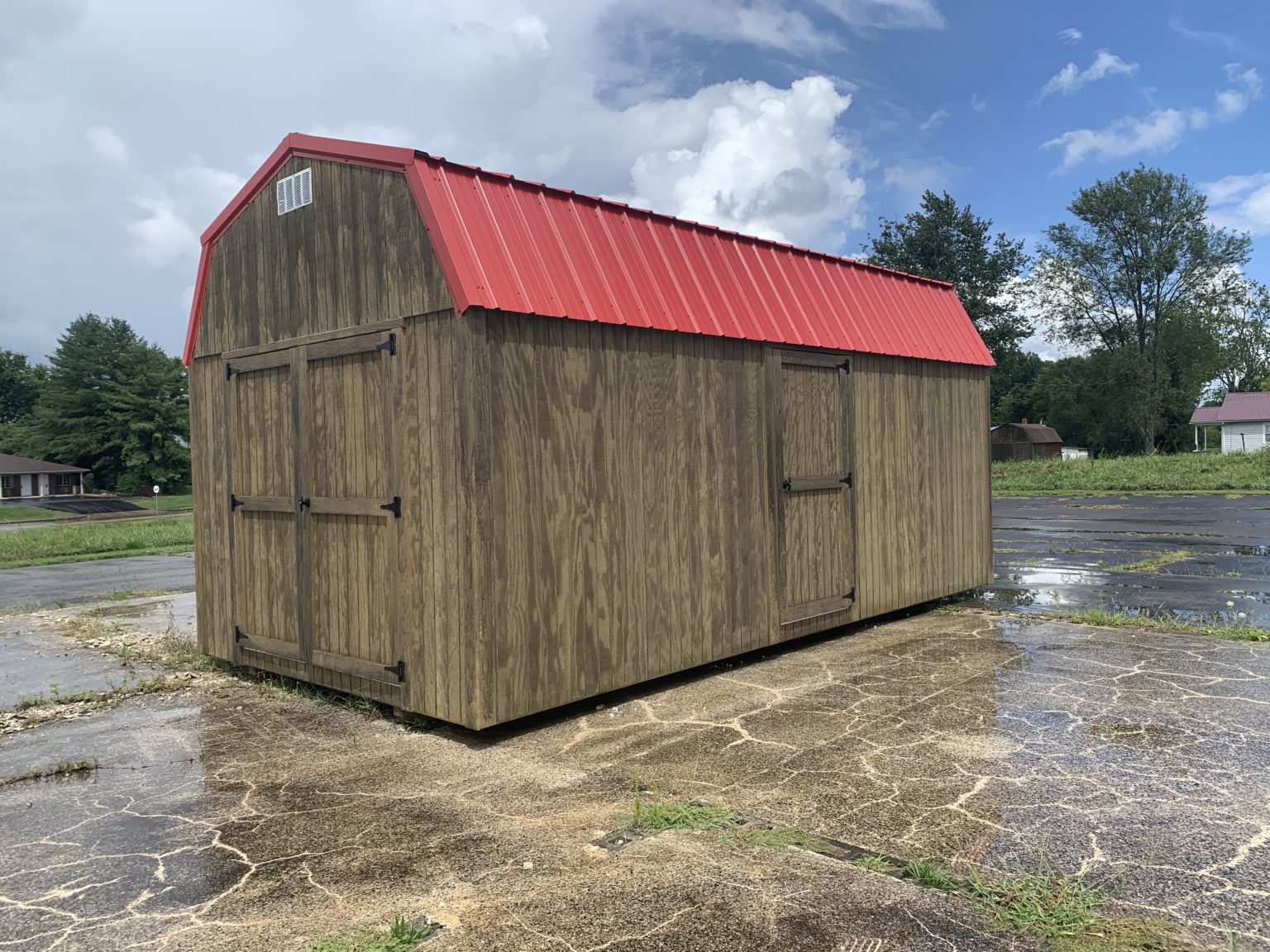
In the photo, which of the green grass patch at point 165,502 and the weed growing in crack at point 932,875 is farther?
the green grass patch at point 165,502

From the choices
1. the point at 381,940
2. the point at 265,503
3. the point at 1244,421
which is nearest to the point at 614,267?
the point at 265,503

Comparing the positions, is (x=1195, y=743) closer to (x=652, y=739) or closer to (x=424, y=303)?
(x=652, y=739)

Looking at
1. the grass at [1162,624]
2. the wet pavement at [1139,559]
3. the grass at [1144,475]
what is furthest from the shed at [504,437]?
the grass at [1144,475]

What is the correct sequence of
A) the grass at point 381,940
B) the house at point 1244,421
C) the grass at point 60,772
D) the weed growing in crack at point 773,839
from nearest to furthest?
the grass at point 381,940 → the weed growing in crack at point 773,839 → the grass at point 60,772 → the house at point 1244,421

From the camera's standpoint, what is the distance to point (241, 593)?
6273mm

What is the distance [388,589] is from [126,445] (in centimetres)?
5787

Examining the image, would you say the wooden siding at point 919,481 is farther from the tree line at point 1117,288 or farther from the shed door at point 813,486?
the tree line at point 1117,288

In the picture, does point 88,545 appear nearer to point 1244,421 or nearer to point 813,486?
point 813,486

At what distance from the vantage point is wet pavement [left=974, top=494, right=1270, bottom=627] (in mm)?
8258

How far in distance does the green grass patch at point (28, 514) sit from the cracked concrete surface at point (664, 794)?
38100 mm

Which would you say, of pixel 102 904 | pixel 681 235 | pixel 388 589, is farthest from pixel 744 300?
pixel 102 904

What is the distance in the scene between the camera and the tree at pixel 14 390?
258ft

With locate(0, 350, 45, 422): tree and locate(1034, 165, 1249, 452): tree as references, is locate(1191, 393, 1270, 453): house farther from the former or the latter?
locate(0, 350, 45, 422): tree

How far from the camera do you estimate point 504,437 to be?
4727 millimetres
